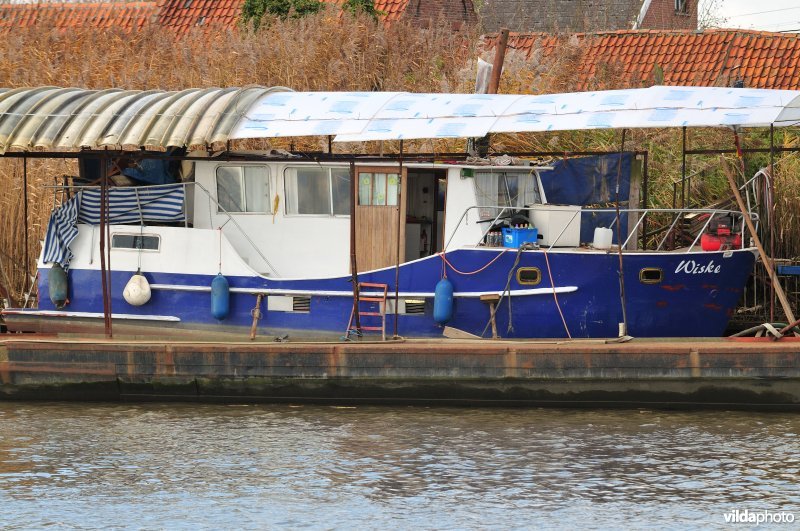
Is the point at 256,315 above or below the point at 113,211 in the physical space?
below

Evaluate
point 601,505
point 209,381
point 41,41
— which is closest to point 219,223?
point 209,381

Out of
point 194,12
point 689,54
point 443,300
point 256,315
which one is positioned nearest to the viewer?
point 443,300

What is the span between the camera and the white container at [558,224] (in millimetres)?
15000

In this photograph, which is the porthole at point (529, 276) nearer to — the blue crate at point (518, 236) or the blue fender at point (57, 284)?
the blue crate at point (518, 236)

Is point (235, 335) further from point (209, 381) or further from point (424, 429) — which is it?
point (424, 429)

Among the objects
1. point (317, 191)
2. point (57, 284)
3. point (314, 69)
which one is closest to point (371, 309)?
point (317, 191)

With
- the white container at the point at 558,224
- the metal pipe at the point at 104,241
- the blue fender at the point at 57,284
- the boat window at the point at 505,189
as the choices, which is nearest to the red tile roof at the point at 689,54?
the boat window at the point at 505,189

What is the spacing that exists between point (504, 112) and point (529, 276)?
1.95 metres

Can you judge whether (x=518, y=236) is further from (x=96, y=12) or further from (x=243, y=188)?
(x=96, y=12)

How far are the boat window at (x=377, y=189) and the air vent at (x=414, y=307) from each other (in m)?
1.21

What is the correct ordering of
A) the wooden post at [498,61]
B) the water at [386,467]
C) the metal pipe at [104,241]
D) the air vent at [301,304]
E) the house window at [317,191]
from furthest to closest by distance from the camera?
the wooden post at [498,61]
the house window at [317,191]
the air vent at [301,304]
the metal pipe at [104,241]
the water at [386,467]

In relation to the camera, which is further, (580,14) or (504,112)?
(580,14)

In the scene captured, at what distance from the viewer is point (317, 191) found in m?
15.7

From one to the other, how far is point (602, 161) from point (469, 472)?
5.36 metres
